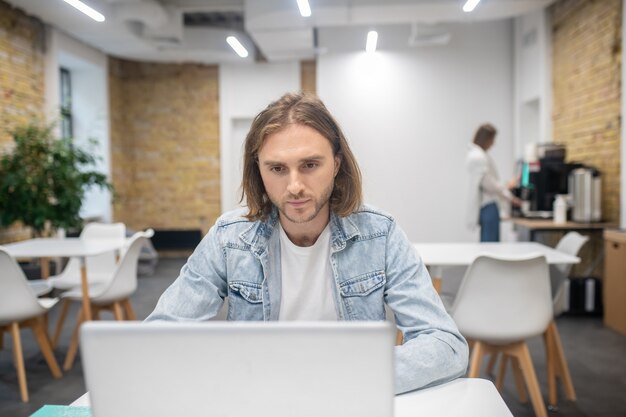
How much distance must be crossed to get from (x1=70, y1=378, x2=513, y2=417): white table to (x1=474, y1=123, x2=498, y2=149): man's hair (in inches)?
164

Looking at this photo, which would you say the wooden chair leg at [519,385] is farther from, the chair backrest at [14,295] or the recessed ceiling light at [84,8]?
the recessed ceiling light at [84,8]

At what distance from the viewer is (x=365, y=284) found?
1.38 m

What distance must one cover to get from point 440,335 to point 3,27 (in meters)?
6.00

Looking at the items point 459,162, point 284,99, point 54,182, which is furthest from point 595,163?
point 54,182

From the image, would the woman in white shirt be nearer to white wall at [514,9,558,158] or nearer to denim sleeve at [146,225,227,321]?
white wall at [514,9,558,158]

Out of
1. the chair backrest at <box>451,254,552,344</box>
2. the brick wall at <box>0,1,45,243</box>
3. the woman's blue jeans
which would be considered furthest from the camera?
the brick wall at <box>0,1,45,243</box>

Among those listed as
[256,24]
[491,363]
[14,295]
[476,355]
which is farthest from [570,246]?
[256,24]

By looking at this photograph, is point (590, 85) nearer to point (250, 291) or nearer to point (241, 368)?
point (250, 291)

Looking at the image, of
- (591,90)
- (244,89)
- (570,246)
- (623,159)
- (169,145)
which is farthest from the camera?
(169,145)

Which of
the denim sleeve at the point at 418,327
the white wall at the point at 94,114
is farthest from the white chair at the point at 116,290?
the white wall at the point at 94,114

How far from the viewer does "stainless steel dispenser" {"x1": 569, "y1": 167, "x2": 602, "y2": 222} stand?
15.1 ft

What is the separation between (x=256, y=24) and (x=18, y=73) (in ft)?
8.60

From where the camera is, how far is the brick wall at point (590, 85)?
4809mm

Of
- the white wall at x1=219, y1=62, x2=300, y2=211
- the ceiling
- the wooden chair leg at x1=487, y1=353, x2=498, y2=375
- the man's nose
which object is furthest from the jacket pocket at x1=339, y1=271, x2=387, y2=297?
the white wall at x1=219, y1=62, x2=300, y2=211
